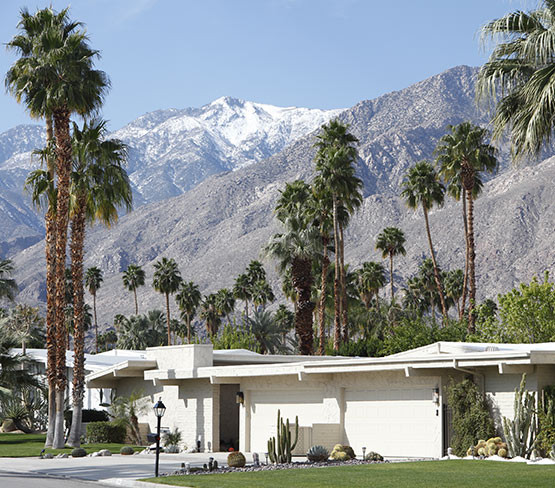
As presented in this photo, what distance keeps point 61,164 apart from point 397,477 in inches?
836

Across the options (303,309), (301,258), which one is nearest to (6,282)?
(301,258)

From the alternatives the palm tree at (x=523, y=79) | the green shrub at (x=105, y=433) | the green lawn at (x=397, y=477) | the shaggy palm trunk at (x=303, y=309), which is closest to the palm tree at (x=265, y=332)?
the shaggy palm trunk at (x=303, y=309)

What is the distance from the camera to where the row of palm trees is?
36.6 meters

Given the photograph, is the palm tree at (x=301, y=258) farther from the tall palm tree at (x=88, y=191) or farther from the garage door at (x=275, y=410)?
the garage door at (x=275, y=410)

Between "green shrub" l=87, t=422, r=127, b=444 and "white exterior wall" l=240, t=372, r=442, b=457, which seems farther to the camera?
"green shrub" l=87, t=422, r=127, b=444

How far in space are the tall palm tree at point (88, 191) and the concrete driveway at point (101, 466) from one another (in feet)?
19.5

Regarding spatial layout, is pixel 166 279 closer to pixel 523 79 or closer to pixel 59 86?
pixel 59 86

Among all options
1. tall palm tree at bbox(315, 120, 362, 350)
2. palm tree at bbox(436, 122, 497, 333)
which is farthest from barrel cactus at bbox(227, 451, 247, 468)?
palm tree at bbox(436, 122, 497, 333)

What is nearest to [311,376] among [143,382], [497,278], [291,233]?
[143,382]

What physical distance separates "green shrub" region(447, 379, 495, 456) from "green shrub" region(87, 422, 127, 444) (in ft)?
61.2

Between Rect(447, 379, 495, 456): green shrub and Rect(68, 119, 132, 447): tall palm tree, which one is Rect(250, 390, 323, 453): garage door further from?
Rect(68, 119, 132, 447): tall palm tree

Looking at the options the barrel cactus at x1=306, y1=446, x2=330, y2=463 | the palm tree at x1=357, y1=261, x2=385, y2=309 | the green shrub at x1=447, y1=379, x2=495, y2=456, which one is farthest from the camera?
the palm tree at x1=357, y1=261, x2=385, y2=309

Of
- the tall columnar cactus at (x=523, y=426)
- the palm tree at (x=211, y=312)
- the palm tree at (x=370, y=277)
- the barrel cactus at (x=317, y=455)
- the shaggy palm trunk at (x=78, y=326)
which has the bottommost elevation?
the barrel cactus at (x=317, y=455)

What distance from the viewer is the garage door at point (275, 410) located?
108ft
